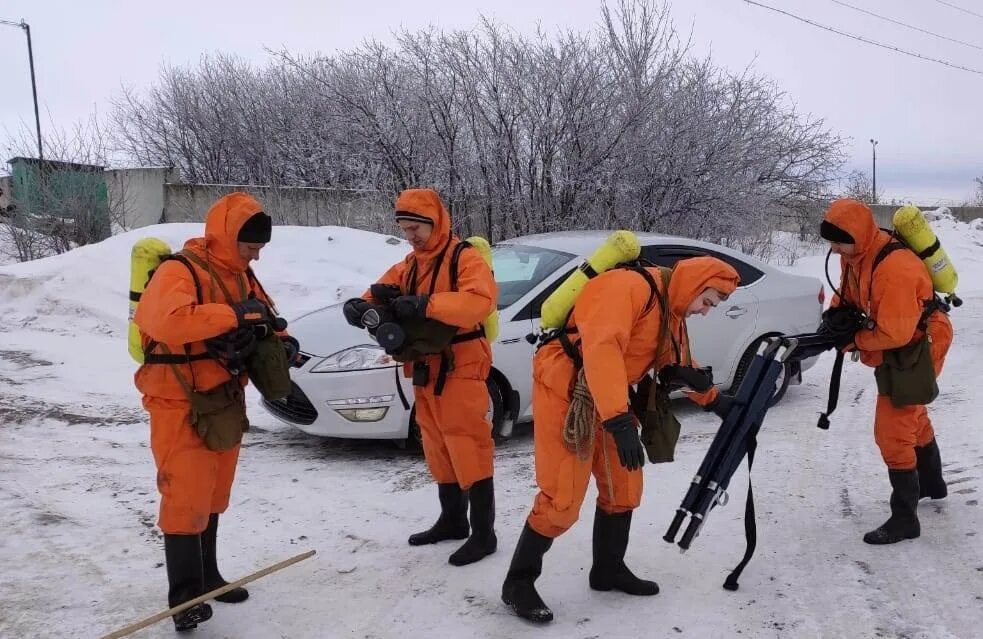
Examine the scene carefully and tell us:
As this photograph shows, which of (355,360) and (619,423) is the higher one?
(619,423)

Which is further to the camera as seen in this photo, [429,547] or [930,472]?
[930,472]

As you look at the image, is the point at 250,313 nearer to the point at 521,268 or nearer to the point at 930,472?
the point at 521,268

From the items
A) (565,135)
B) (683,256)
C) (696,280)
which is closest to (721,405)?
(696,280)

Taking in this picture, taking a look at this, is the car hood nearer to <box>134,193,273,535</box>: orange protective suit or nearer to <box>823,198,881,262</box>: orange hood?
<box>134,193,273,535</box>: orange protective suit

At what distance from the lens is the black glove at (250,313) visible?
304 centimetres

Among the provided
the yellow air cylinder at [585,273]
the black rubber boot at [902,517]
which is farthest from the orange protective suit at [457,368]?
the black rubber boot at [902,517]

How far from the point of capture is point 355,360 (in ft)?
17.1

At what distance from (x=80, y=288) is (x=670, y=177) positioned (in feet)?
31.1

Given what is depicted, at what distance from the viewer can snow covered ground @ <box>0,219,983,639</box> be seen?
10.7 ft

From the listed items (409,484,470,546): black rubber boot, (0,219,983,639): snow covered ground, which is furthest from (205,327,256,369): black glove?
(409,484,470,546): black rubber boot

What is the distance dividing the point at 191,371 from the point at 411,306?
95 cm

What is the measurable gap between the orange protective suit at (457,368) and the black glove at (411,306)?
0.14 m

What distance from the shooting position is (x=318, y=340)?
5.43m

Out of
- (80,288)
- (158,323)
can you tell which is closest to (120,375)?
(80,288)
